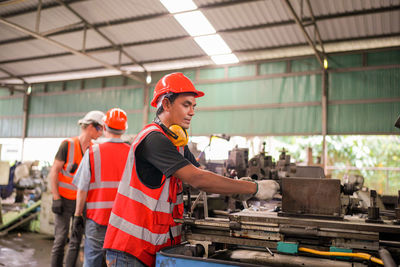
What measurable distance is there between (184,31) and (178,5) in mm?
869

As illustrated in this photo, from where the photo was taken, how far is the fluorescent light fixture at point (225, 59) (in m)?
7.73

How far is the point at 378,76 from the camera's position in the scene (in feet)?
22.0

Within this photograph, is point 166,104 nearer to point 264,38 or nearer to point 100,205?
point 100,205

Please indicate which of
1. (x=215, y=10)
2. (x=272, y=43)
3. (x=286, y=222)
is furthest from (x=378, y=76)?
(x=286, y=222)

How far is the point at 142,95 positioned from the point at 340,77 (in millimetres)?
4778

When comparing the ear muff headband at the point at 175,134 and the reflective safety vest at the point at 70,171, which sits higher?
the ear muff headband at the point at 175,134

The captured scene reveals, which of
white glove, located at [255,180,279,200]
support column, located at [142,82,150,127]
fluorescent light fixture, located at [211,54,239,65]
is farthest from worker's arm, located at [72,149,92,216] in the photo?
support column, located at [142,82,150,127]

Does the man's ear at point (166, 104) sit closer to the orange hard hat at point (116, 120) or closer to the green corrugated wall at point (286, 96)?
the orange hard hat at point (116, 120)

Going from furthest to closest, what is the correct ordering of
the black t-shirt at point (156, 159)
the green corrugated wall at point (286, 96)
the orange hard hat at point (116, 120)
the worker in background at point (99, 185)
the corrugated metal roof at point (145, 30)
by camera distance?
the corrugated metal roof at point (145, 30), the green corrugated wall at point (286, 96), the orange hard hat at point (116, 120), the worker in background at point (99, 185), the black t-shirt at point (156, 159)

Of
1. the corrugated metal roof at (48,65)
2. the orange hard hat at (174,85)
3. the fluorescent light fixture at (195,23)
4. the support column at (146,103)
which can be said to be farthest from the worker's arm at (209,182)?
the corrugated metal roof at (48,65)

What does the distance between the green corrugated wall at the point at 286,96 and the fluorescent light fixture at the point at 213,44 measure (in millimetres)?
614

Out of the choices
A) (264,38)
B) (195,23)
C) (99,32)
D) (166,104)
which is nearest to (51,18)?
(99,32)

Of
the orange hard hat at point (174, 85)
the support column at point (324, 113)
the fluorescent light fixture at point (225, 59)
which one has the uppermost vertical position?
the fluorescent light fixture at point (225, 59)

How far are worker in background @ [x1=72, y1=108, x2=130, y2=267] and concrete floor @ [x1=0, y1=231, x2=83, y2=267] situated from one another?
65.2 inches
